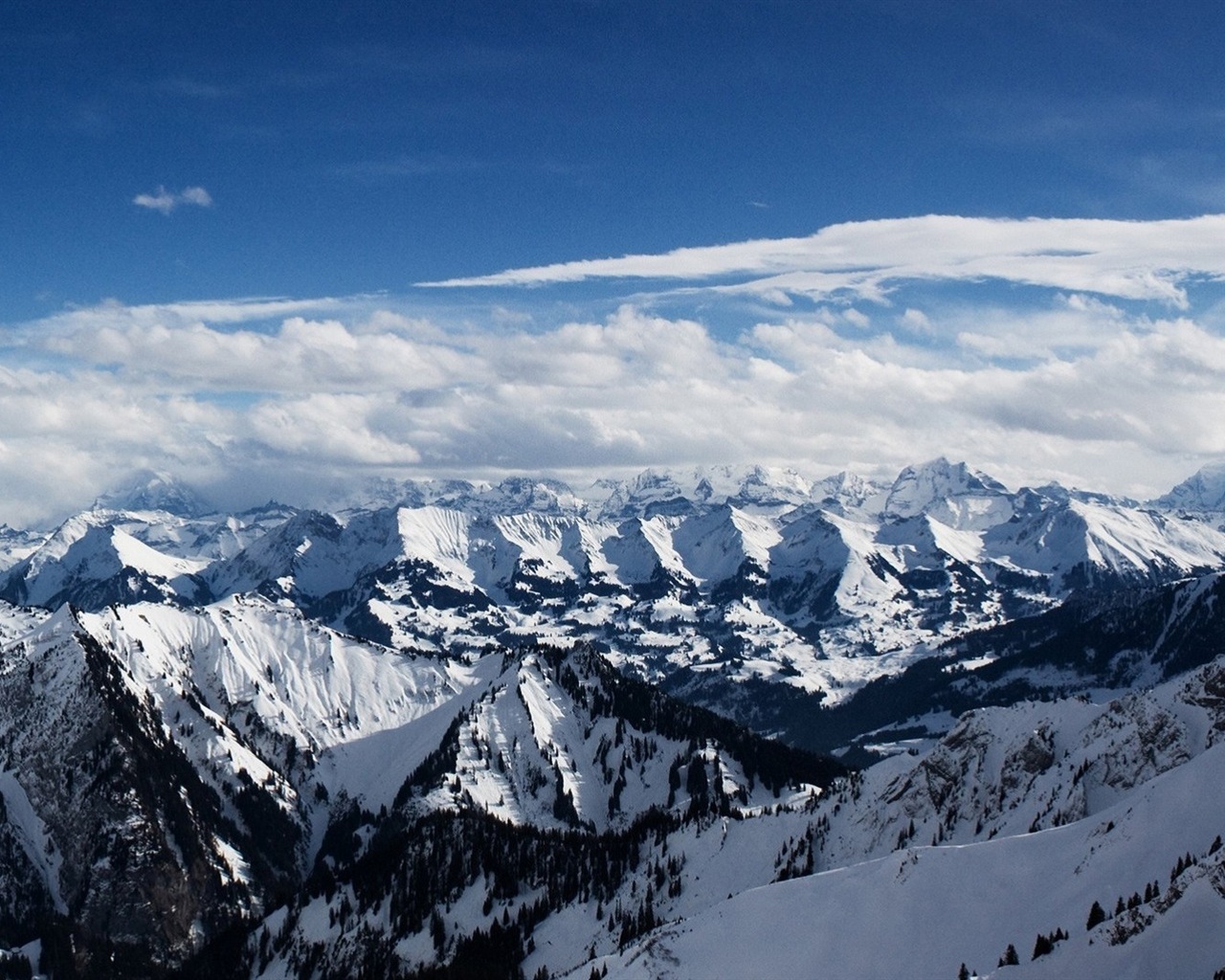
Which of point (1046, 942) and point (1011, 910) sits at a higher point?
point (1046, 942)

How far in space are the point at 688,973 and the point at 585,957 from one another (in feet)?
194

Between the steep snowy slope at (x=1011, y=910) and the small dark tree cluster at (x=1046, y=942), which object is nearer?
the steep snowy slope at (x=1011, y=910)

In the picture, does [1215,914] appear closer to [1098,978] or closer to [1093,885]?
[1098,978]

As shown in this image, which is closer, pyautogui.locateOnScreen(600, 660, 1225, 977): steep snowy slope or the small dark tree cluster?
pyautogui.locateOnScreen(600, 660, 1225, 977): steep snowy slope

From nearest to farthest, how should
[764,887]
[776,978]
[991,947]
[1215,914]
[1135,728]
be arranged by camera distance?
[1215,914] → [991,947] → [776,978] → [764,887] → [1135,728]

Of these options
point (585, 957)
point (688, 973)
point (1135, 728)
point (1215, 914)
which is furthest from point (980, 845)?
point (585, 957)

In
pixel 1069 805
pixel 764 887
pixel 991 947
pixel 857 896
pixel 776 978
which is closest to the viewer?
pixel 991 947

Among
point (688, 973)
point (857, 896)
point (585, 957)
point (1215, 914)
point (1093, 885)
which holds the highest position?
point (1215, 914)

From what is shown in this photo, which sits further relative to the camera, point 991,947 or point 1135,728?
point 1135,728

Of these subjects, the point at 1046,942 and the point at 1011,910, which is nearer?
the point at 1046,942

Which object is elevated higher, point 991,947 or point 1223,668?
point 1223,668

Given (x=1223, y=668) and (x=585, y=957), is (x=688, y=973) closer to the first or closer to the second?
(x=585, y=957)

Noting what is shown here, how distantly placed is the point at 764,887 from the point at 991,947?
4640 centimetres

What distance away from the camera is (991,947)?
12225 centimetres
